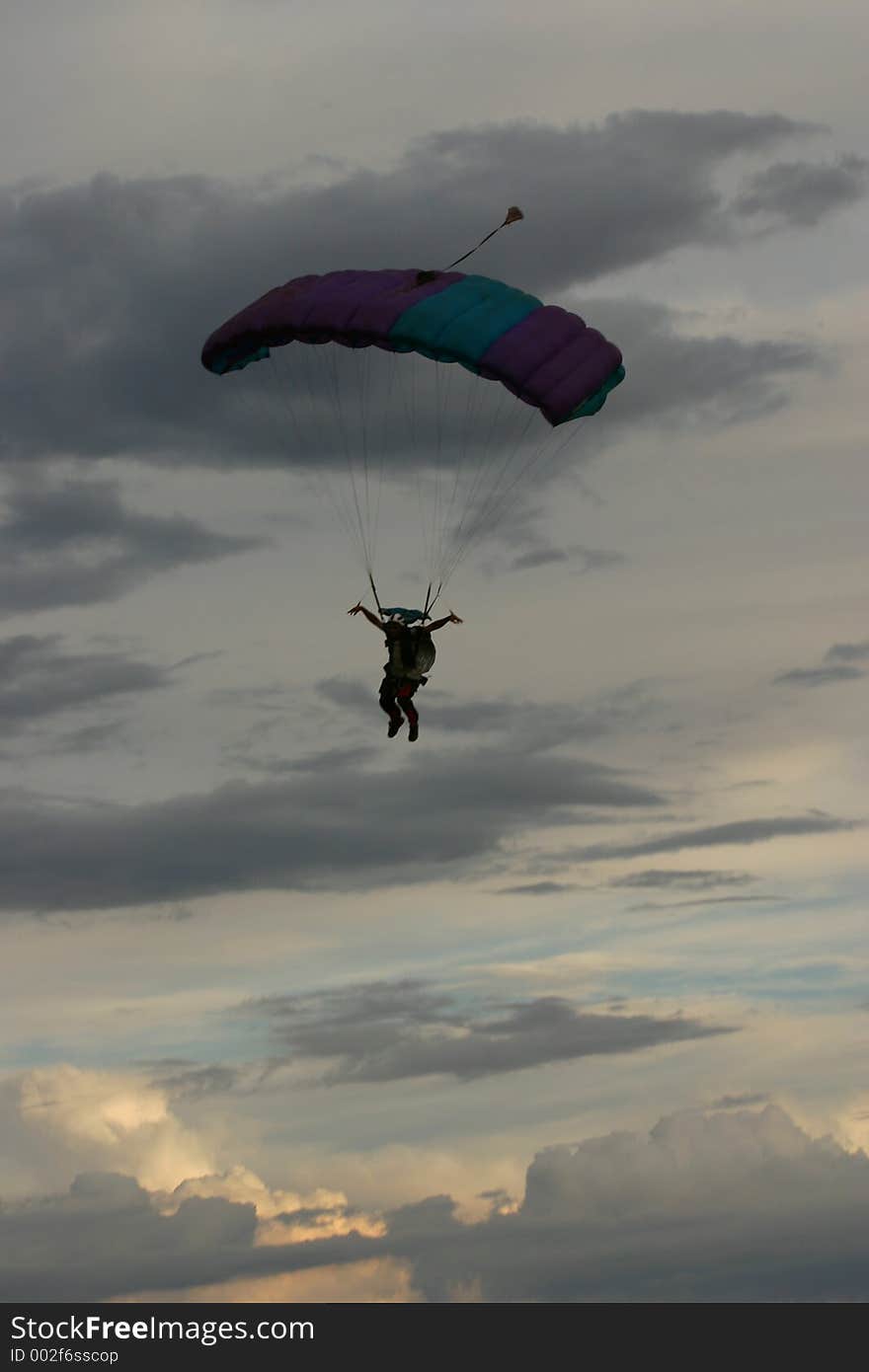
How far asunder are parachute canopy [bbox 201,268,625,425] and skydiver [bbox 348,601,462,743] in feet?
21.9

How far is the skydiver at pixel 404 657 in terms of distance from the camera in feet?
267

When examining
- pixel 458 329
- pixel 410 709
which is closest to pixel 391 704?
pixel 410 709

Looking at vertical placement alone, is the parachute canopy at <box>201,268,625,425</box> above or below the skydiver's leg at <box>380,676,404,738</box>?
above

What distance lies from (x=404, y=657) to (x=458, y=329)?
348 inches

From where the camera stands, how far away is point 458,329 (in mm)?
80750

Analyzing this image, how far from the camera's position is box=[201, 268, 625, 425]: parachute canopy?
265 ft

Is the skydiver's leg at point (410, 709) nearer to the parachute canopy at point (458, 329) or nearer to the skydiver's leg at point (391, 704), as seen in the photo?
the skydiver's leg at point (391, 704)

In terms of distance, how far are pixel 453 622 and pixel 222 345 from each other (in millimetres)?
11268

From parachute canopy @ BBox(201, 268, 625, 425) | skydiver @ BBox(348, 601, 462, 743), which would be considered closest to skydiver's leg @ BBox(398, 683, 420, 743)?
skydiver @ BBox(348, 601, 462, 743)

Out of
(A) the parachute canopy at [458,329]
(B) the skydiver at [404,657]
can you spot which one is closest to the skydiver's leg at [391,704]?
(B) the skydiver at [404,657]

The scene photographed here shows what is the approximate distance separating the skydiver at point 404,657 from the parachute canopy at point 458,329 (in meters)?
6.67

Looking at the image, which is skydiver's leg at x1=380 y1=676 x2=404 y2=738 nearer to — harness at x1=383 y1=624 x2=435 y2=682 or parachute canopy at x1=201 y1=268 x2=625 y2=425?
harness at x1=383 y1=624 x2=435 y2=682

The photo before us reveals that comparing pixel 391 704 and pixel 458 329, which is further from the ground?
pixel 458 329

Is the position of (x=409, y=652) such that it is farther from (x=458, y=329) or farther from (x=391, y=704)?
(x=458, y=329)
